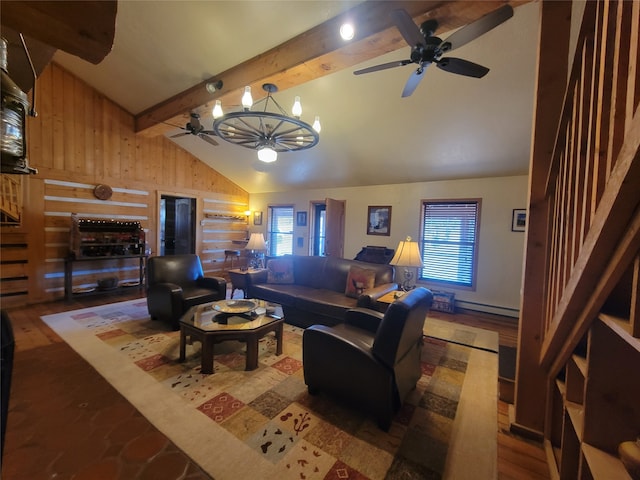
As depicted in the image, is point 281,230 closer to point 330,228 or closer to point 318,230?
point 318,230

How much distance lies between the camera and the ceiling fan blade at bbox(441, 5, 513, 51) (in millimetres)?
1696

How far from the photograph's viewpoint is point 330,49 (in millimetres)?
2615

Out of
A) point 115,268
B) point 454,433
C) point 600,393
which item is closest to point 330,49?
point 600,393

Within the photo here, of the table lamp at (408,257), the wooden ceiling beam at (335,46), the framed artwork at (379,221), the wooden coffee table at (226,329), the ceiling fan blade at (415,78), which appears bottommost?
the wooden coffee table at (226,329)

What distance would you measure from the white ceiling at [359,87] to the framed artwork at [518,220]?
0.66m

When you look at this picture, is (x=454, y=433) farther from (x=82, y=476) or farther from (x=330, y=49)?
(x=330, y=49)

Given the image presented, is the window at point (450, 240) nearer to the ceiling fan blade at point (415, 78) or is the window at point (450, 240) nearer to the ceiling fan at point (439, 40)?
the ceiling fan blade at point (415, 78)

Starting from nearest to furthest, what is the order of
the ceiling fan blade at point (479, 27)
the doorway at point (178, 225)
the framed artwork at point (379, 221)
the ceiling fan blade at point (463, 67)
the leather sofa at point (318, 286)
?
the ceiling fan blade at point (479, 27), the ceiling fan blade at point (463, 67), the leather sofa at point (318, 286), the framed artwork at point (379, 221), the doorway at point (178, 225)

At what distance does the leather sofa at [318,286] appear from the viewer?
3523mm

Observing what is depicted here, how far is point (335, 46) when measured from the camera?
2.58 meters

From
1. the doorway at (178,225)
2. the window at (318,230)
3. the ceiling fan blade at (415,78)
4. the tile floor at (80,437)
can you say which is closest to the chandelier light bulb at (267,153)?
the ceiling fan blade at (415,78)

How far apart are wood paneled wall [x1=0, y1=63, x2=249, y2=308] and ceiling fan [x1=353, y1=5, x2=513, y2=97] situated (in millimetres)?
5460

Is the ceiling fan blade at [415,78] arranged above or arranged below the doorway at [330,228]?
above

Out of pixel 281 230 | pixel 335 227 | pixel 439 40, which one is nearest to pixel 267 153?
pixel 439 40
